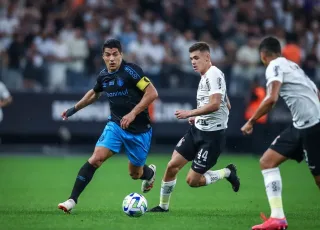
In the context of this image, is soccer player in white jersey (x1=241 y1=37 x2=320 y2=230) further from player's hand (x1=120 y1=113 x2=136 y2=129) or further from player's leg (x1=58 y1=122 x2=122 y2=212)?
player's leg (x1=58 y1=122 x2=122 y2=212)

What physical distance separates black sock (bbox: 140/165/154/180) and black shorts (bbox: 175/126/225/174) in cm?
106

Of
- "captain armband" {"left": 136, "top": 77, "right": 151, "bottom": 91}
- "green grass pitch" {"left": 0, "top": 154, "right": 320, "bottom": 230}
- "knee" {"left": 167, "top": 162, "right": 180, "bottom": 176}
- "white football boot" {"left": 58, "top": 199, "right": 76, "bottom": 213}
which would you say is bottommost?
"green grass pitch" {"left": 0, "top": 154, "right": 320, "bottom": 230}

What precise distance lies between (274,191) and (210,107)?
1.62 m

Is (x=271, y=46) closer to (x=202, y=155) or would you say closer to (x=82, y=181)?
(x=202, y=155)

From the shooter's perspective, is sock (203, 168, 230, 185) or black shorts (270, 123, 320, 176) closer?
black shorts (270, 123, 320, 176)

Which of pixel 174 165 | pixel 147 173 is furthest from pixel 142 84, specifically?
pixel 147 173

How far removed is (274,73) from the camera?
8.80 metres

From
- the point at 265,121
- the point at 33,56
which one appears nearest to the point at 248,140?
the point at 265,121

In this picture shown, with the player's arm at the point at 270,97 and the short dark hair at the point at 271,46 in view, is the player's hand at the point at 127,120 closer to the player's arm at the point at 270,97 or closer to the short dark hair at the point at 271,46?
the player's arm at the point at 270,97

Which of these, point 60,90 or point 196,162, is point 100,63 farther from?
point 196,162

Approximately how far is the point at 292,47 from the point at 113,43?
1081 cm

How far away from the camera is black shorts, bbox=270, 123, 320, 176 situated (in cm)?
896

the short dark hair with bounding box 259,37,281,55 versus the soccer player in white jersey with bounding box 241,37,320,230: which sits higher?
the short dark hair with bounding box 259,37,281,55

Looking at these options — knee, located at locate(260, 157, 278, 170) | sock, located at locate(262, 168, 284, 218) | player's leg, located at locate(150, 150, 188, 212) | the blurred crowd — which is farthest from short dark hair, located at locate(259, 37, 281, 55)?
the blurred crowd
